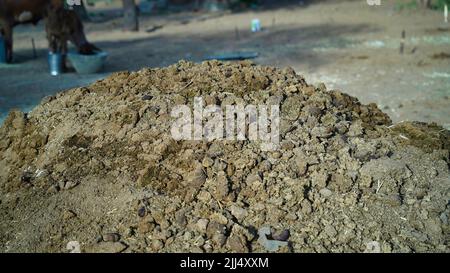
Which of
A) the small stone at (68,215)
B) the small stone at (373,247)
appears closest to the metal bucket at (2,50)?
the small stone at (68,215)

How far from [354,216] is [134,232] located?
1.49 metres

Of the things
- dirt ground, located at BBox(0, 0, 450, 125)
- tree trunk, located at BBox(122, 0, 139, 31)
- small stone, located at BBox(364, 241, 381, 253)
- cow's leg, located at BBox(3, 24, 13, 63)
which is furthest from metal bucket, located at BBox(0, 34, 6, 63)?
small stone, located at BBox(364, 241, 381, 253)

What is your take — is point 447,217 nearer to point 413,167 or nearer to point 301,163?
point 413,167

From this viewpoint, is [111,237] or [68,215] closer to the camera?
[111,237]

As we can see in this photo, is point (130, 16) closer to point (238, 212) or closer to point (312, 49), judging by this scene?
point (312, 49)

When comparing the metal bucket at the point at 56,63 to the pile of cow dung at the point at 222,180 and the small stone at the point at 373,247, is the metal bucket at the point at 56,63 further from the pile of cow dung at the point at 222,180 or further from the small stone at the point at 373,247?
the small stone at the point at 373,247

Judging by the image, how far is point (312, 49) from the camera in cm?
1094

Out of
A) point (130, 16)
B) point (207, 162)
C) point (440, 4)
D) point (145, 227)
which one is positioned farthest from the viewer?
point (440, 4)

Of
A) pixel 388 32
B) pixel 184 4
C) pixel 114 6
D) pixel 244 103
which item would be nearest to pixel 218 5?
pixel 184 4

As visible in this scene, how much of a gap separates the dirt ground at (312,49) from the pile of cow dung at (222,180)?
2.82 metres

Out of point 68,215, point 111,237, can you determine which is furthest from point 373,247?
point 68,215

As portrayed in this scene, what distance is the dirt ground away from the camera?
753 centimetres

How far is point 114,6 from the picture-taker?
20.5m

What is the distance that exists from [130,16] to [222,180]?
11.9 metres
